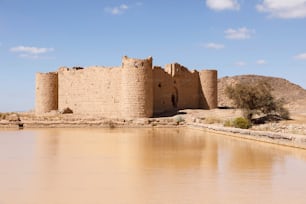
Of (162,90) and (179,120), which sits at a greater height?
(162,90)

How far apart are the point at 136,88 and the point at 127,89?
0.66 meters

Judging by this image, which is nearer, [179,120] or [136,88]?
[179,120]

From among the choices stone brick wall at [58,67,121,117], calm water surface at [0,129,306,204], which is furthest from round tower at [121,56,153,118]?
calm water surface at [0,129,306,204]

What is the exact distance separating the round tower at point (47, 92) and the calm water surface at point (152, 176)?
23.0 m

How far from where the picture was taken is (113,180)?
252 inches

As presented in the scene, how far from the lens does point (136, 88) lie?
26.8 metres

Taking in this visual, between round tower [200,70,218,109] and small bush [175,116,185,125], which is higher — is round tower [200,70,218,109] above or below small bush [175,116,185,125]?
above

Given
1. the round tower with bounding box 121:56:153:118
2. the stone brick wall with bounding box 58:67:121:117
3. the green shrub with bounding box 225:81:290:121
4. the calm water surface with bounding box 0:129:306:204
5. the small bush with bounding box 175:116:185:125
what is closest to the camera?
the calm water surface with bounding box 0:129:306:204

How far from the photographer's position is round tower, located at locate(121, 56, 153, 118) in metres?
26.8

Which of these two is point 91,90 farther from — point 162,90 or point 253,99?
point 253,99

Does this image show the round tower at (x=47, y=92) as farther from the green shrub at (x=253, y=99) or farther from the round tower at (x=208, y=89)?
the green shrub at (x=253, y=99)

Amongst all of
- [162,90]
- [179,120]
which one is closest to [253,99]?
[179,120]

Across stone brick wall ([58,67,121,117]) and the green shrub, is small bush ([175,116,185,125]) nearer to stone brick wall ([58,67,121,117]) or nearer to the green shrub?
the green shrub

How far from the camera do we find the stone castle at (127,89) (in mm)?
26875
